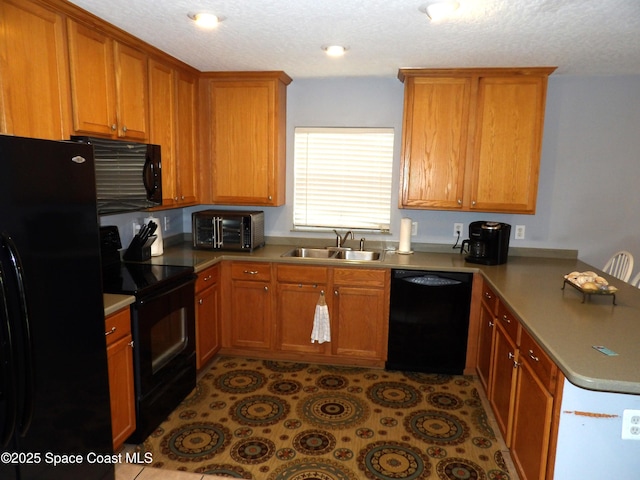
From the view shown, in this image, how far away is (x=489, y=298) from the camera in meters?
3.02

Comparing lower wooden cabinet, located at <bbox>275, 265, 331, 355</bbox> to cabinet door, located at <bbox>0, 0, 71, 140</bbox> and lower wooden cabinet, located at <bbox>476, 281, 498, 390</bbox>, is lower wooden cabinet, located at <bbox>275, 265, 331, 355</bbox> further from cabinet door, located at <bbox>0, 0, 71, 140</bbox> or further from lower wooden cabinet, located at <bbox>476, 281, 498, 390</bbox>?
cabinet door, located at <bbox>0, 0, 71, 140</bbox>

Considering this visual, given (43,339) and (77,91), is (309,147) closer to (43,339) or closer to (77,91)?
(77,91)

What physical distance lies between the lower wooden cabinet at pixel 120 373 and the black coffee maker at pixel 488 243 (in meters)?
2.49

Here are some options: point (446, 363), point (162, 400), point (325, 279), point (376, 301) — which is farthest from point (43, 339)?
point (446, 363)

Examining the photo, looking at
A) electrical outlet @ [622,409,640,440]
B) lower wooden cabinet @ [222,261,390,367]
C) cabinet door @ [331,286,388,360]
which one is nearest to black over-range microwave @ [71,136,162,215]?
lower wooden cabinet @ [222,261,390,367]

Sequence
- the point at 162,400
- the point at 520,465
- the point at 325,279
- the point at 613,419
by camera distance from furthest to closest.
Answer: the point at 325,279, the point at 162,400, the point at 520,465, the point at 613,419

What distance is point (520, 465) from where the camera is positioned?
213 cm

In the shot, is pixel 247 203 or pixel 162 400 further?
pixel 247 203

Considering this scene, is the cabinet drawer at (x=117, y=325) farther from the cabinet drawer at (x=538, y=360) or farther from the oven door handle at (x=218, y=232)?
the cabinet drawer at (x=538, y=360)

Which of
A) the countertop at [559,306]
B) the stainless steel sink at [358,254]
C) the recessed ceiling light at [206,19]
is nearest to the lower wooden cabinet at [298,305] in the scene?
the countertop at [559,306]

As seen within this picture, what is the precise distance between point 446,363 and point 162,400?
6.81ft

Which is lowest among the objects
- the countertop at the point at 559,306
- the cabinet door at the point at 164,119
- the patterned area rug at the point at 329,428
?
the patterned area rug at the point at 329,428

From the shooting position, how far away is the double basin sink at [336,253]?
382 cm

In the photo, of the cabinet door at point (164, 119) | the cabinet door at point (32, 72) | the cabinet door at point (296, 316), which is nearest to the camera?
the cabinet door at point (32, 72)
